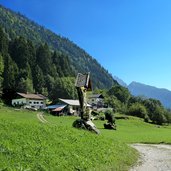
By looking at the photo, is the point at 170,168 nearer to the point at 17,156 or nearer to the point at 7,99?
the point at 17,156

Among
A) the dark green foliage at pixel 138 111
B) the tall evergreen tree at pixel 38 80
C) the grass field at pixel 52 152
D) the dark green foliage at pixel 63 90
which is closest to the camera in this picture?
the grass field at pixel 52 152

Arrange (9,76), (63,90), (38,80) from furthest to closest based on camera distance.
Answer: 1. (38,80)
2. (63,90)
3. (9,76)

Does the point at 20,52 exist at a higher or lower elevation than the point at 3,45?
lower

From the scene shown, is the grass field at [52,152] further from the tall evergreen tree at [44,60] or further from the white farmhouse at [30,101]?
the tall evergreen tree at [44,60]

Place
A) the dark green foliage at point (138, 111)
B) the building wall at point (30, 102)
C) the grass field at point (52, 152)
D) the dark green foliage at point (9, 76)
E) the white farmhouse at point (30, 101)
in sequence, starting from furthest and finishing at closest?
the dark green foliage at point (9, 76), the dark green foliage at point (138, 111), the white farmhouse at point (30, 101), the building wall at point (30, 102), the grass field at point (52, 152)

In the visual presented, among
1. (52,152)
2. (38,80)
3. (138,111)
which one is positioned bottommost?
(52,152)

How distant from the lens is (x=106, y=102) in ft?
565

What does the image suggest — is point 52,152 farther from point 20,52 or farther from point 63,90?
point 20,52

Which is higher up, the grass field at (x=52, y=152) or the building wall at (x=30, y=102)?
the building wall at (x=30, y=102)

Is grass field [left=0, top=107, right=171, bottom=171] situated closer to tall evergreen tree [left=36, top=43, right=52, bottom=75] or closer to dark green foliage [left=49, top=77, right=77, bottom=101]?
dark green foliage [left=49, top=77, right=77, bottom=101]

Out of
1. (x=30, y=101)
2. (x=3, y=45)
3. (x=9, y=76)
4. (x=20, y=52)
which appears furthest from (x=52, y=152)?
(x=20, y=52)

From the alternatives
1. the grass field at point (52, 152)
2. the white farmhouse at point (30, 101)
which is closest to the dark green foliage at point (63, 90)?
the white farmhouse at point (30, 101)

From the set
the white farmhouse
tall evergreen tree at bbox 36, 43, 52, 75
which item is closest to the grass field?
the white farmhouse

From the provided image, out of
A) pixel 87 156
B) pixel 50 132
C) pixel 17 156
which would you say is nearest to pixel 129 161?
Result: pixel 87 156
